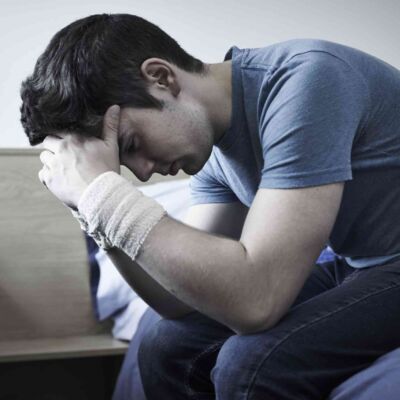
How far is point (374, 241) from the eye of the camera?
0.94 m

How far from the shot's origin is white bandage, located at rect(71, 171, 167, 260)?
779 millimetres

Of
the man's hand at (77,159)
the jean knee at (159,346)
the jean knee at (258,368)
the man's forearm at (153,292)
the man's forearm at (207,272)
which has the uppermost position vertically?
the man's hand at (77,159)

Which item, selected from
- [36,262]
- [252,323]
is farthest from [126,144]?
[36,262]

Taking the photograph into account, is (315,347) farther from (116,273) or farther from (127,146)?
(116,273)

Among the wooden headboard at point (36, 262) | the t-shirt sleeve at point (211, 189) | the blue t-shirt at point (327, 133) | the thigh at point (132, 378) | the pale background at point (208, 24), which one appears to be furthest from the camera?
the pale background at point (208, 24)

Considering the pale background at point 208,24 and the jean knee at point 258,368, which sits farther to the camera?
the pale background at point 208,24

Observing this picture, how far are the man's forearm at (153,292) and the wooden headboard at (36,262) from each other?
Answer: 2.76ft

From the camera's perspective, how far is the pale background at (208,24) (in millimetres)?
1925

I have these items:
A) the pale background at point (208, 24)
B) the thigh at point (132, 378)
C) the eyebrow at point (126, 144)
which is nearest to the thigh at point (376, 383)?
the eyebrow at point (126, 144)

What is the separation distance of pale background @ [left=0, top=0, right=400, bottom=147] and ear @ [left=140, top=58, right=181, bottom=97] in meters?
1.09

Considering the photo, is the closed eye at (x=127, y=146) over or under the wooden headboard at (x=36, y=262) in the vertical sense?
over

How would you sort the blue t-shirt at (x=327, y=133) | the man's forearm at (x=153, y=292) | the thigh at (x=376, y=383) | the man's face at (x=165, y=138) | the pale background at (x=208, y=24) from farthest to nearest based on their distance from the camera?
the pale background at (x=208, y=24), the man's forearm at (x=153, y=292), the man's face at (x=165, y=138), the blue t-shirt at (x=327, y=133), the thigh at (x=376, y=383)

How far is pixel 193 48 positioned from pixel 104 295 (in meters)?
0.91

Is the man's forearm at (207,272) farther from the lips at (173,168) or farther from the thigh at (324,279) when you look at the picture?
the thigh at (324,279)
